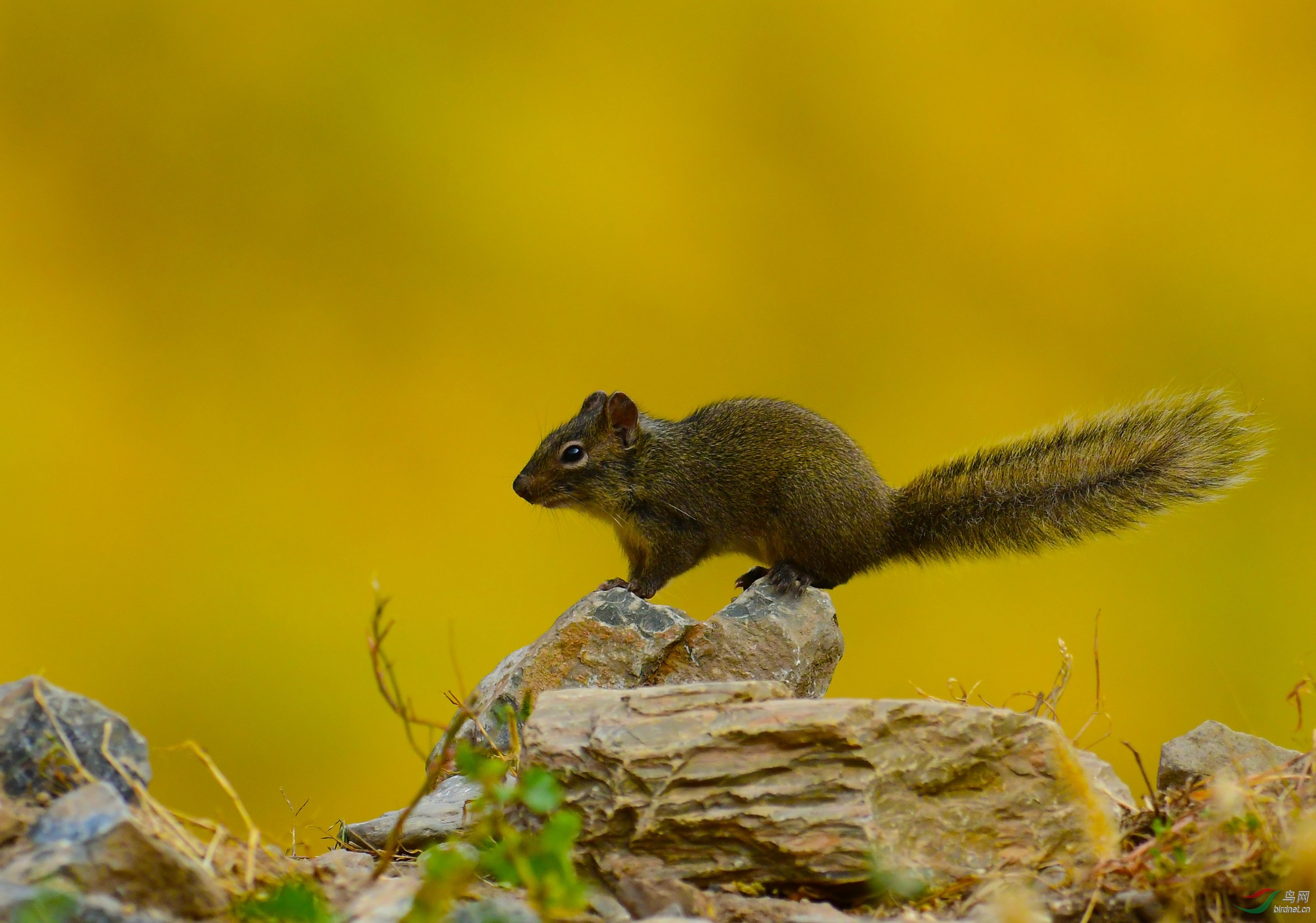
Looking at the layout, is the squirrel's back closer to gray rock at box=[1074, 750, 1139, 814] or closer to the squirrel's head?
the squirrel's head

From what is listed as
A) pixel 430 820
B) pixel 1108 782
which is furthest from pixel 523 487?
pixel 1108 782

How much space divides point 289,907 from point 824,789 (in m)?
1.47

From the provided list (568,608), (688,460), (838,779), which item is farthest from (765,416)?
(838,779)

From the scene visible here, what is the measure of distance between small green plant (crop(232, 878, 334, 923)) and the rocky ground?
0.04 meters

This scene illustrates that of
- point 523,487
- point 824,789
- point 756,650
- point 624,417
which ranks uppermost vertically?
point 624,417

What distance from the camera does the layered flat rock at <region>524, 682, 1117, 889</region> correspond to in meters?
3.08

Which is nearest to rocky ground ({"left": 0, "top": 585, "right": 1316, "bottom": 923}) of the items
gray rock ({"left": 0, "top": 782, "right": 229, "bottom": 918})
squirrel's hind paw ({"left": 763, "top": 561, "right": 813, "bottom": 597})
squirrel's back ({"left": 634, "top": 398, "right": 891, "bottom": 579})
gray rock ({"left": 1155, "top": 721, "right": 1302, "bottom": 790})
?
gray rock ({"left": 0, "top": 782, "right": 229, "bottom": 918})

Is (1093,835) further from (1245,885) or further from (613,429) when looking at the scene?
(613,429)

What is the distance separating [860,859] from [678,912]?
532mm

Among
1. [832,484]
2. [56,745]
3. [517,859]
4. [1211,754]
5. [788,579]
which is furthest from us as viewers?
[832,484]

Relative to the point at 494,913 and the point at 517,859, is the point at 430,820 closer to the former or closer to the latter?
the point at 494,913

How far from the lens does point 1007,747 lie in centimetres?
331

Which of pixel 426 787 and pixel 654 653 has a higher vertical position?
pixel 654 653

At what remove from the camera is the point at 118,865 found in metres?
2.52
